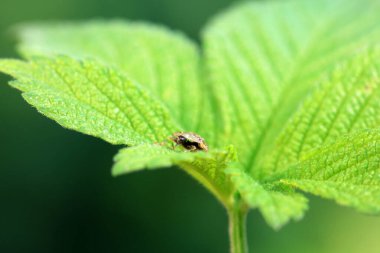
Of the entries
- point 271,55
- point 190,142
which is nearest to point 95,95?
point 190,142

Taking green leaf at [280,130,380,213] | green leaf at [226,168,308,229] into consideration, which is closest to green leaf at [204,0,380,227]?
green leaf at [226,168,308,229]

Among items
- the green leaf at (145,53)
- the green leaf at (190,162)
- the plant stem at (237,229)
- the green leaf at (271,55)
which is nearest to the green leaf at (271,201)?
the green leaf at (190,162)

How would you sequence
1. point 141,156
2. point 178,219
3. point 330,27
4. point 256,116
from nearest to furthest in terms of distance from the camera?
1. point 141,156
2. point 256,116
3. point 330,27
4. point 178,219

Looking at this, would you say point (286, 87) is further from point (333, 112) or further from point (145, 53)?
point (145, 53)

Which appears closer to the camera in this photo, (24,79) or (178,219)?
(24,79)

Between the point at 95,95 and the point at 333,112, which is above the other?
the point at 333,112

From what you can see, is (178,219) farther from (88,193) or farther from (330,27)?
(330,27)

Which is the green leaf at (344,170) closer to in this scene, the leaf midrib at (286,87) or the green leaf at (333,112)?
the green leaf at (333,112)

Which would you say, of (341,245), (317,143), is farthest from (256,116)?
(341,245)
